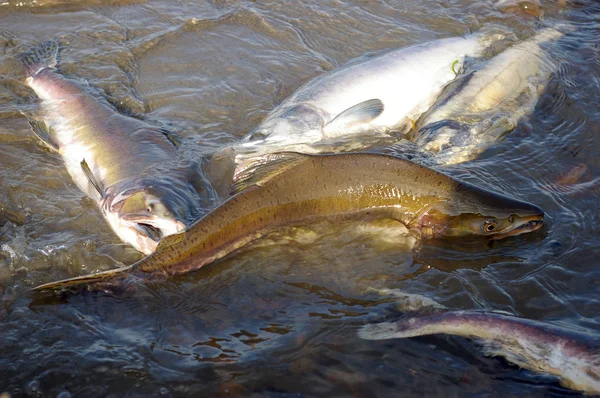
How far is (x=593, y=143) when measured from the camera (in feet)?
16.9

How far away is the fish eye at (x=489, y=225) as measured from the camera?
13.1ft

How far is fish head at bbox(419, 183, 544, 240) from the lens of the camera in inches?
157

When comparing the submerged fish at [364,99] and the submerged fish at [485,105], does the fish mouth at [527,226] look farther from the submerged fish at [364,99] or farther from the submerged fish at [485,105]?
the submerged fish at [364,99]

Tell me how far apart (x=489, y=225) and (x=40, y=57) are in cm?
486

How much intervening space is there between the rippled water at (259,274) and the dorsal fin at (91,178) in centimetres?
18

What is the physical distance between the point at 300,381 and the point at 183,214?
59.3 inches

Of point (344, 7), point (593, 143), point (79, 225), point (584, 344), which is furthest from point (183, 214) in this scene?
point (344, 7)

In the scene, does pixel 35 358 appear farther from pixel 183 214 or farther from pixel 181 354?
pixel 183 214

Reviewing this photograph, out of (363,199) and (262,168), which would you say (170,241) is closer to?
(262,168)

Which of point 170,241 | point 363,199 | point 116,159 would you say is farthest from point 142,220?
point 363,199

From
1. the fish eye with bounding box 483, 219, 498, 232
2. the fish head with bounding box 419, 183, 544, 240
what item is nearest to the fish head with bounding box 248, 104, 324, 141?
the fish head with bounding box 419, 183, 544, 240

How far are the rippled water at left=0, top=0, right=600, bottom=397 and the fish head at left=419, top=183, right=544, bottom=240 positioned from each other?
0.39 ft

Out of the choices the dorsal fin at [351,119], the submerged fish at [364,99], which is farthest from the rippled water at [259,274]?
the dorsal fin at [351,119]

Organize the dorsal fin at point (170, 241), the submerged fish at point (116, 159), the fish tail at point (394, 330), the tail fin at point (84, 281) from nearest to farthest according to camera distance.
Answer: the fish tail at point (394, 330), the tail fin at point (84, 281), the dorsal fin at point (170, 241), the submerged fish at point (116, 159)
